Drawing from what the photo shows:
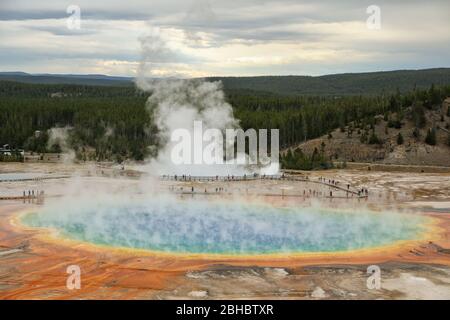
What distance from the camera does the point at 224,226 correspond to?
27.3 meters

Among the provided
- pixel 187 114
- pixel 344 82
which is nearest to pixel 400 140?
pixel 187 114

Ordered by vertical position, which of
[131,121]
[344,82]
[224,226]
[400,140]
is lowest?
[224,226]

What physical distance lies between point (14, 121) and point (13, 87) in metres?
Answer: 66.4

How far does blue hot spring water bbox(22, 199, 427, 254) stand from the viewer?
23.5m

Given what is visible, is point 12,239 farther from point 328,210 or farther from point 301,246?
point 328,210

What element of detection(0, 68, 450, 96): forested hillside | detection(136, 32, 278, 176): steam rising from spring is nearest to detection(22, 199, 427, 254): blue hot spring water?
detection(136, 32, 278, 176): steam rising from spring

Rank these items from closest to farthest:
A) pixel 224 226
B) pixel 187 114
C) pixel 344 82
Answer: pixel 224 226 < pixel 187 114 < pixel 344 82

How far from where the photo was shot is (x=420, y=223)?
28.4 metres

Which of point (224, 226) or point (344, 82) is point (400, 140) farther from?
point (344, 82)

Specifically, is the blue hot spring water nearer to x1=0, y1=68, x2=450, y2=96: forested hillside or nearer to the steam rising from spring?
the steam rising from spring

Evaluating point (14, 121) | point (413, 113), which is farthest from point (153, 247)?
point (14, 121)

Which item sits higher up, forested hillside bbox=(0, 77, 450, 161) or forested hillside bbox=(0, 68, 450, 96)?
forested hillside bbox=(0, 68, 450, 96)

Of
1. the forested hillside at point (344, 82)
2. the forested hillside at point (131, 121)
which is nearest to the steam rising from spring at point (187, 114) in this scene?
the forested hillside at point (131, 121)

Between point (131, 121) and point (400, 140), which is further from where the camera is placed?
point (131, 121)
